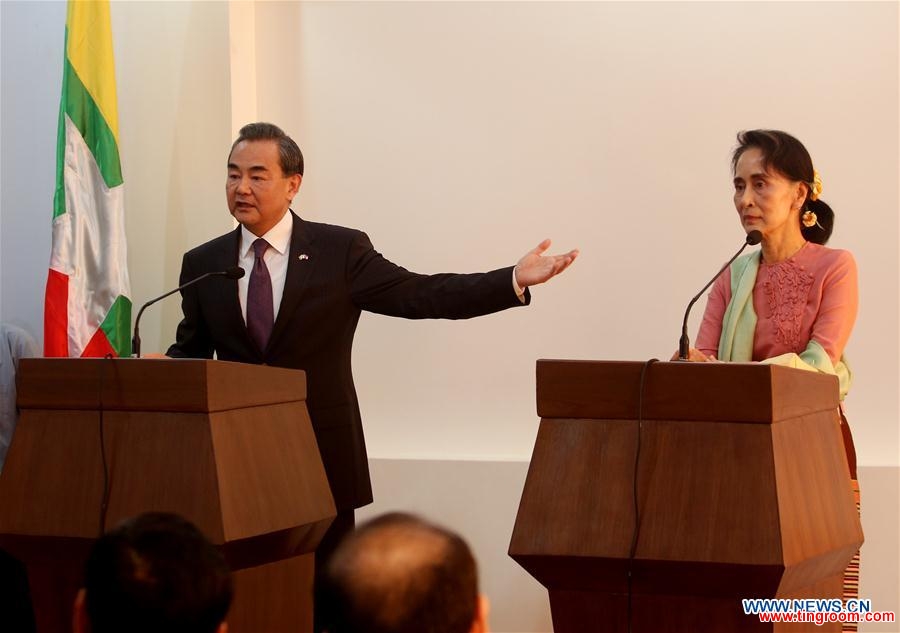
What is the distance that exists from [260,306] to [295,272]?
0.48 feet

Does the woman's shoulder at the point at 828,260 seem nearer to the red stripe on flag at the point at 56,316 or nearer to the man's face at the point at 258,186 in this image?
the man's face at the point at 258,186

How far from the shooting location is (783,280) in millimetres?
3414

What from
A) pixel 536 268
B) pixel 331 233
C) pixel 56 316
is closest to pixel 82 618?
pixel 536 268

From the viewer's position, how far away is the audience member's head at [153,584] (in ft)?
5.02

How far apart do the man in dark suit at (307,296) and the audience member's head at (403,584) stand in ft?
6.62

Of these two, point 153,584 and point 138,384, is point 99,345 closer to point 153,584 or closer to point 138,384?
point 138,384

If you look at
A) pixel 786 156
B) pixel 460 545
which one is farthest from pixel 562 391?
pixel 786 156

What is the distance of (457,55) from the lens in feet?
17.5

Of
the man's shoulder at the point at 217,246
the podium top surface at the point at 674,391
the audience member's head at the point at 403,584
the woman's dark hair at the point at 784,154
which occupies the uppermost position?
the woman's dark hair at the point at 784,154

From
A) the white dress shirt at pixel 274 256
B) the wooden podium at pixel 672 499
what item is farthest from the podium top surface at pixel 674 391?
the white dress shirt at pixel 274 256

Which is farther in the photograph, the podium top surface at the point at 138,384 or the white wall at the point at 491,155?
the white wall at the point at 491,155

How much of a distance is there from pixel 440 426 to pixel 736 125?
1804 millimetres

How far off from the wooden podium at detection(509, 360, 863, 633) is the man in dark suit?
1.02m

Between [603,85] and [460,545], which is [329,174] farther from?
[460,545]
